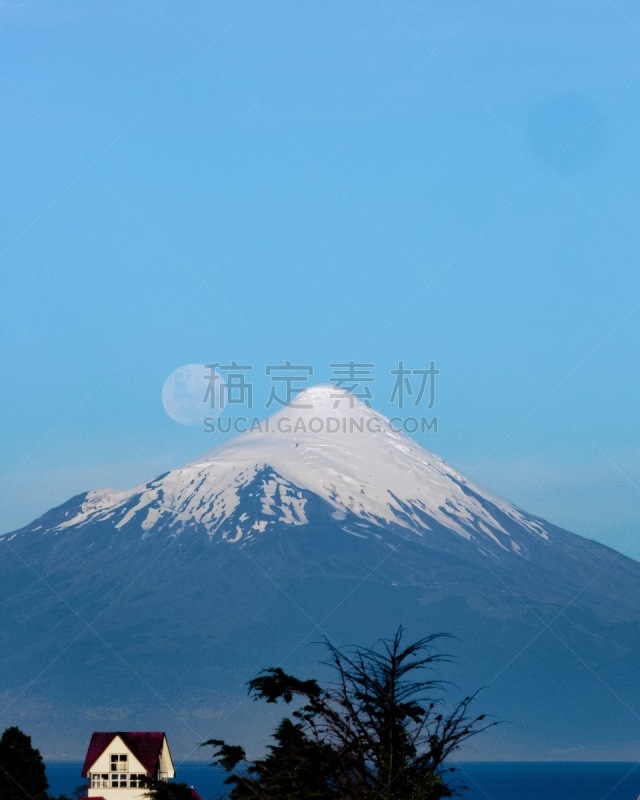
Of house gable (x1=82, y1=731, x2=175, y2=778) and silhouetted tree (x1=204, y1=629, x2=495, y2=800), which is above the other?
house gable (x1=82, y1=731, x2=175, y2=778)

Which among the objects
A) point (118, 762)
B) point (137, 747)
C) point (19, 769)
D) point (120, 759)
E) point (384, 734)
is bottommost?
point (384, 734)

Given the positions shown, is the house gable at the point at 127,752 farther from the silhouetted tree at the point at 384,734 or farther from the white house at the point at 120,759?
the silhouetted tree at the point at 384,734

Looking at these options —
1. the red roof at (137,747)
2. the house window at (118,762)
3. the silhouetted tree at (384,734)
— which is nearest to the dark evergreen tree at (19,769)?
the red roof at (137,747)

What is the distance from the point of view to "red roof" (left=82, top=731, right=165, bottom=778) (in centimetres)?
6059

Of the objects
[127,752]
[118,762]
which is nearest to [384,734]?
[127,752]

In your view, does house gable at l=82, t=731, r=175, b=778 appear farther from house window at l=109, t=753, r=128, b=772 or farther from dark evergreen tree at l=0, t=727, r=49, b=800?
dark evergreen tree at l=0, t=727, r=49, b=800

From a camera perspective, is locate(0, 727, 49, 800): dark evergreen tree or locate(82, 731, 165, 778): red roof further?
locate(82, 731, 165, 778): red roof

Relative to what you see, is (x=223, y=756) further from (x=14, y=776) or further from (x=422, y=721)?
(x=14, y=776)

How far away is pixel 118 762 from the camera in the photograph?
200 ft

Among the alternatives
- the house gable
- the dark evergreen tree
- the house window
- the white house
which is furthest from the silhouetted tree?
the house window

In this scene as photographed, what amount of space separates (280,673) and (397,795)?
4.50 metres

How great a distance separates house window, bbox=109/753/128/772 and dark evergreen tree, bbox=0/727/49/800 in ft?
9.63

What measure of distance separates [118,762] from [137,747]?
3.33 ft

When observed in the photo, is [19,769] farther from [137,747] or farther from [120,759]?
[137,747]
